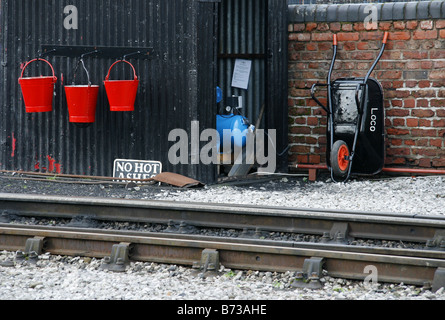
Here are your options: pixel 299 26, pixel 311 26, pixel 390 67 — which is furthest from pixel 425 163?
pixel 299 26

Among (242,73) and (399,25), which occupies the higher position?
(399,25)

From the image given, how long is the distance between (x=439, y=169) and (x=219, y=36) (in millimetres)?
3503

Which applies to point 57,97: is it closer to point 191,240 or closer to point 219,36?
point 219,36

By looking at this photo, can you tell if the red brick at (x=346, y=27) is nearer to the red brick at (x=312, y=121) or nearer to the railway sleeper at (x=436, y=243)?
the red brick at (x=312, y=121)

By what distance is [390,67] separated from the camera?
9.80m

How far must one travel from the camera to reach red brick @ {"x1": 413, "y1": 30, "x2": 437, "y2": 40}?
Answer: 9.55 m

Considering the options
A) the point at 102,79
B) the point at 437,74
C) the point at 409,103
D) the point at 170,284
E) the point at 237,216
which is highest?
the point at 437,74

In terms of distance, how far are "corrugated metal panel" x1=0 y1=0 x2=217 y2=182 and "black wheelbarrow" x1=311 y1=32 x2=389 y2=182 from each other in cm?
155

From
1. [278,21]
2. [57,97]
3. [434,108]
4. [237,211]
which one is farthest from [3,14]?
[434,108]

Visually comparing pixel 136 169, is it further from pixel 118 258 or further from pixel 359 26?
pixel 118 258

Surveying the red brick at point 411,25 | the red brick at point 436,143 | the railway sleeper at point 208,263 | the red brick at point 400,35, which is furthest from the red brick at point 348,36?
the railway sleeper at point 208,263

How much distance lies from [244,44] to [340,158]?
7.75ft

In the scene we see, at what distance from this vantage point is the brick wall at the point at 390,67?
31.5 feet

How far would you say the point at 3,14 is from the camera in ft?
32.1
